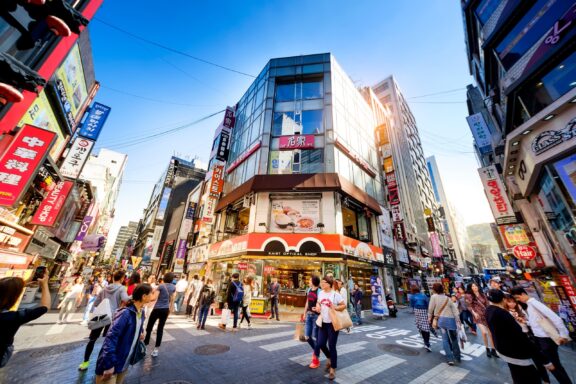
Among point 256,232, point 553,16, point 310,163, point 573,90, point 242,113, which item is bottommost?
point 256,232

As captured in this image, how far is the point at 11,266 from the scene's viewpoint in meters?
9.80

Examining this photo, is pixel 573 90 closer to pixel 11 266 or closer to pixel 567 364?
pixel 567 364

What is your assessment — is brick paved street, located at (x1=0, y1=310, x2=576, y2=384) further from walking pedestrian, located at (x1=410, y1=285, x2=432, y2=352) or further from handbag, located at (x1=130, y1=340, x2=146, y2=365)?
handbag, located at (x1=130, y1=340, x2=146, y2=365)

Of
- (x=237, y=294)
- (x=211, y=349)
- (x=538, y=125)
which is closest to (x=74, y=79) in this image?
(x=237, y=294)

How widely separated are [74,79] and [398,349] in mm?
21814

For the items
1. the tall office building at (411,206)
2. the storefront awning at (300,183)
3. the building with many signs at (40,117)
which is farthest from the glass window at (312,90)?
the building with many signs at (40,117)

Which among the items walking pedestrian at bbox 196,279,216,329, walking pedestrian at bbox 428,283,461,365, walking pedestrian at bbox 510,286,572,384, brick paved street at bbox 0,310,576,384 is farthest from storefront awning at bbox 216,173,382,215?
walking pedestrian at bbox 510,286,572,384

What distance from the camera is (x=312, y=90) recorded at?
21812 millimetres

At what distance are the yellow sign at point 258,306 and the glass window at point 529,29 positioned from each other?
18.9m

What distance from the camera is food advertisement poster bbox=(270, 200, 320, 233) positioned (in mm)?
15977

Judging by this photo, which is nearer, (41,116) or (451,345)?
(451,345)

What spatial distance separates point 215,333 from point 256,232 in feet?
27.5

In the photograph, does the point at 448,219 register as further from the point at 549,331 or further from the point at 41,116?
the point at 41,116

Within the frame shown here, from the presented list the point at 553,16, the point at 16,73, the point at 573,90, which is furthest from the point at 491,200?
→ the point at 16,73
